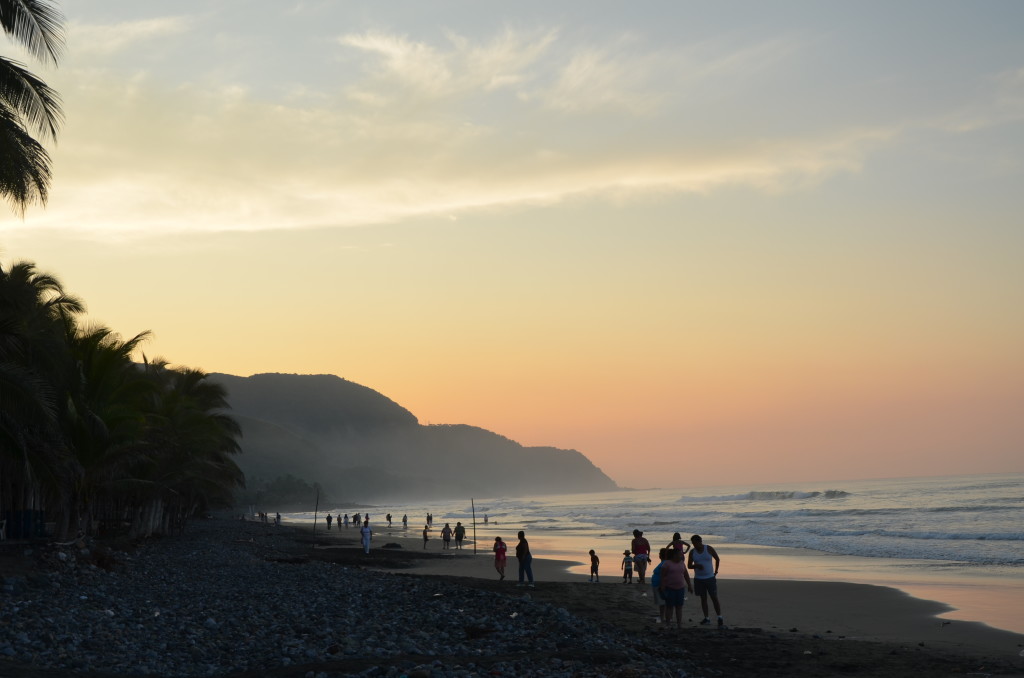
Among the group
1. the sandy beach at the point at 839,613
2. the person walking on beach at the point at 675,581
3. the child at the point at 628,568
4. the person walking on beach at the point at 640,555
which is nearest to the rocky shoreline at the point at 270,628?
the person walking on beach at the point at 675,581

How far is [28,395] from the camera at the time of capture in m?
15.7

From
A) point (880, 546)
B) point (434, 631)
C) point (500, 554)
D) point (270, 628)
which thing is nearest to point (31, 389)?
point (270, 628)

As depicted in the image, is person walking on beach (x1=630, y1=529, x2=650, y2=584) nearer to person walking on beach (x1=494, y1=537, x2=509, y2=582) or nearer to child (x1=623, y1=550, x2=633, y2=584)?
child (x1=623, y1=550, x2=633, y2=584)

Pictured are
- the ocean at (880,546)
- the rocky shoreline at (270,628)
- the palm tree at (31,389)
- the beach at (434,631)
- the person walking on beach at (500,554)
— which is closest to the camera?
the rocky shoreline at (270,628)

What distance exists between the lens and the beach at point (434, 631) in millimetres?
11430

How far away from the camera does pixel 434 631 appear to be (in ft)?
Answer: 48.3

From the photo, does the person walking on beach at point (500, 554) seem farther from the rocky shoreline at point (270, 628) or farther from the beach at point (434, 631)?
the rocky shoreline at point (270, 628)

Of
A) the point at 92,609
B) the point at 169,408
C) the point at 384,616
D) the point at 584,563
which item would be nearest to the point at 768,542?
the point at 584,563

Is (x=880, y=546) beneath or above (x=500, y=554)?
beneath

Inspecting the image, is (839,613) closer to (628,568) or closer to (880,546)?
(628,568)

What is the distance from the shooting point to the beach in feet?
37.5

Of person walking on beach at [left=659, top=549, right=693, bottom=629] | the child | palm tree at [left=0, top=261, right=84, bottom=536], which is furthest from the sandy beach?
palm tree at [left=0, top=261, right=84, bottom=536]

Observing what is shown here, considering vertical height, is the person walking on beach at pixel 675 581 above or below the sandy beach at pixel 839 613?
above

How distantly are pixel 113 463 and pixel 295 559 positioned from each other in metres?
10.4
